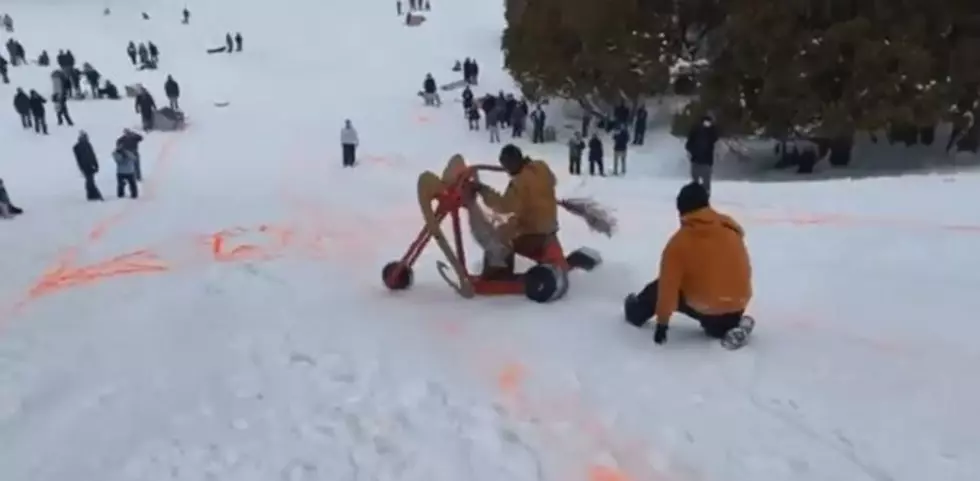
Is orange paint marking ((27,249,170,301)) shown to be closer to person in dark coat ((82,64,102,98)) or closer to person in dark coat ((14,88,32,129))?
person in dark coat ((14,88,32,129))

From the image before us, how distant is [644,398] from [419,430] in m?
1.52

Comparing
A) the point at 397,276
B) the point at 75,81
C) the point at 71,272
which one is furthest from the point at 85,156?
the point at 75,81

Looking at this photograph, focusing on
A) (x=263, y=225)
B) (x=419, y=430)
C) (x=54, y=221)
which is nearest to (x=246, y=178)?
(x=54, y=221)

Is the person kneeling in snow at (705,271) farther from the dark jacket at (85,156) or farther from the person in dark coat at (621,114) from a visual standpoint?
the person in dark coat at (621,114)

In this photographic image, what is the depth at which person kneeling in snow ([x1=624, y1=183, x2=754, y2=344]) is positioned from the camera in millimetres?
6934

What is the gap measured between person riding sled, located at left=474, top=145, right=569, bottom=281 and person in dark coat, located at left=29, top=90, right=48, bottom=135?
24.7m

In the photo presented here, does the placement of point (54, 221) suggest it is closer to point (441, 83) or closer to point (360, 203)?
point (360, 203)

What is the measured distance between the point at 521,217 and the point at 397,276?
1.70 metres

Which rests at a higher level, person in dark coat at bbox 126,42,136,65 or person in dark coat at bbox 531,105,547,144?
person in dark coat at bbox 126,42,136,65

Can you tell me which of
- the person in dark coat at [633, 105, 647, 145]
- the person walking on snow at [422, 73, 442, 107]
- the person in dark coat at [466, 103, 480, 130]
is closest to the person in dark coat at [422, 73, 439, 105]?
the person walking on snow at [422, 73, 442, 107]

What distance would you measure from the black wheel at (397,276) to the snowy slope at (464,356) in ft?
0.93

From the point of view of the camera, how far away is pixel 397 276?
9.96 metres

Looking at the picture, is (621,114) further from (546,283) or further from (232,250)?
(546,283)

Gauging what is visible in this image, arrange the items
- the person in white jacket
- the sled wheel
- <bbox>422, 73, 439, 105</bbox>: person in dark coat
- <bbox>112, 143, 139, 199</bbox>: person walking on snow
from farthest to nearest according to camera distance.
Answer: <bbox>422, 73, 439, 105</bbox>: person in dark coat < the person in white jacket < <bbox>112, 143, 139, 199</bbox>: person walking on snow < the sled wheel
